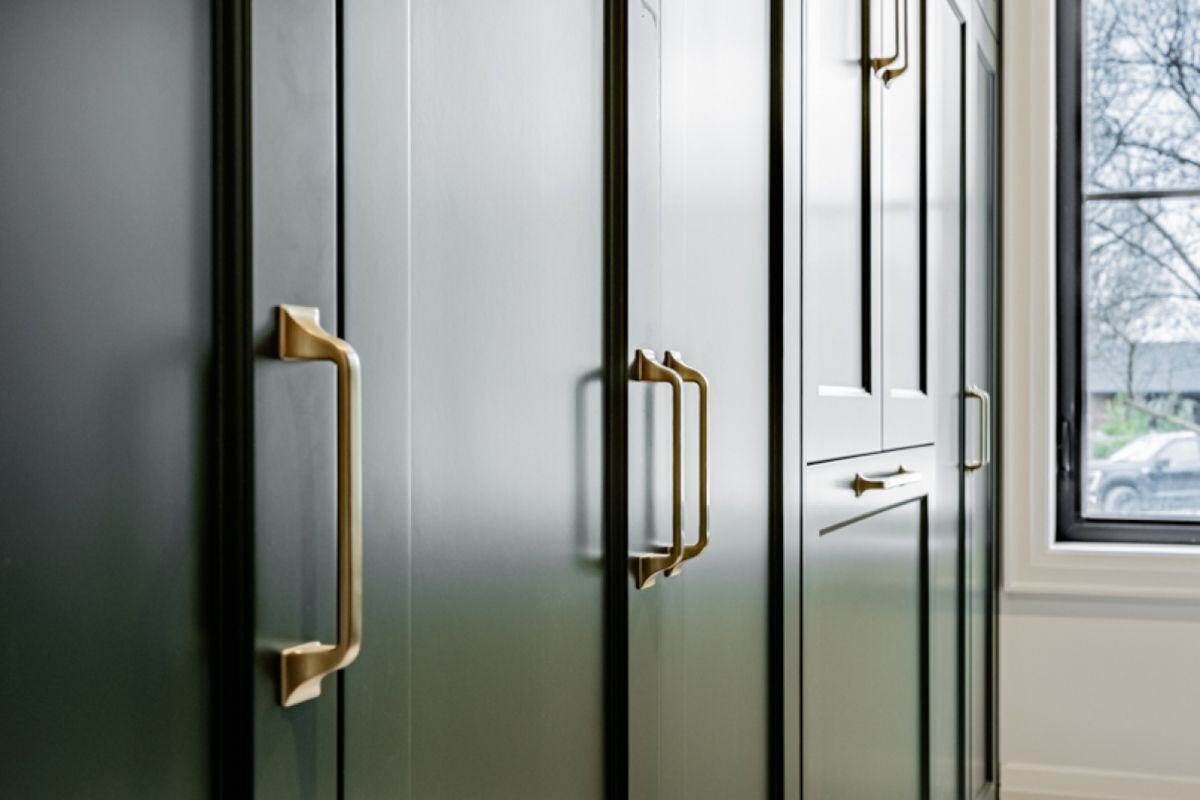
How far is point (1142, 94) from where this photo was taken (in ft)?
8.98

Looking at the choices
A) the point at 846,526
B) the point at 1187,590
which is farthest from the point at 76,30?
the point at 1187,590

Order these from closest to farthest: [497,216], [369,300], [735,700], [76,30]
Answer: [76,30] < [369,300] < [497,216] < [735,700]

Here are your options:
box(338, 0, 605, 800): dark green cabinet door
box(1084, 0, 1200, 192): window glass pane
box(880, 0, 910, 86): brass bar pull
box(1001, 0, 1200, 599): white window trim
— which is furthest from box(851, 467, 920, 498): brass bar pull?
box(1084, 0, 1200, 192): window glass pane

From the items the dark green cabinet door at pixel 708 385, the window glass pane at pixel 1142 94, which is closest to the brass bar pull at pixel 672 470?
the dark green cabinet door at pixel 708 385

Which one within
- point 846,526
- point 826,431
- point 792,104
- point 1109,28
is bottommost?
point 846,526

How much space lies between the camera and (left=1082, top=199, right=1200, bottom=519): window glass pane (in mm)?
2715

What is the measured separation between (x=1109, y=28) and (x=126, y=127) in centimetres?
271

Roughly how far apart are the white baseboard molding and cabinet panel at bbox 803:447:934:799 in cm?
85

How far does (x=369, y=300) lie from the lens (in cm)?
59

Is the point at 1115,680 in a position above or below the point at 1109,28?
below

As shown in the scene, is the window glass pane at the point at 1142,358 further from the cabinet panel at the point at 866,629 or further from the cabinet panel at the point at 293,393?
the cabinet panel at the point at 293,393

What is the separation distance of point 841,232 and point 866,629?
1.65ft

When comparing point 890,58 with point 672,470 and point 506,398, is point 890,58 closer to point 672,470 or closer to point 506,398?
point 672,470

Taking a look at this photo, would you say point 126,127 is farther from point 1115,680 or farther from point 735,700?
point 1115,680
